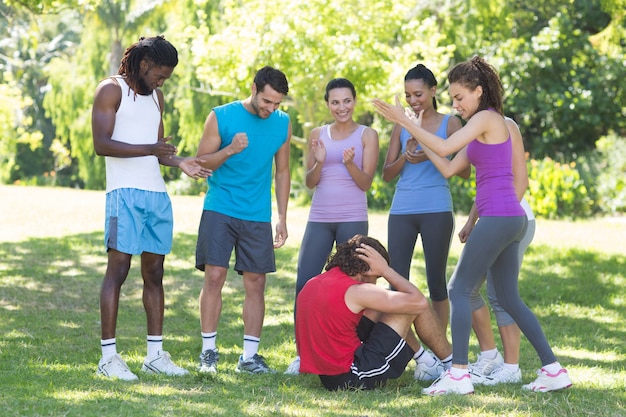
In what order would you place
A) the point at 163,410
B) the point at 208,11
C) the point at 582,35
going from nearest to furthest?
1. the point at 163,410
2. the point at 582,35
3. the point at 208,11

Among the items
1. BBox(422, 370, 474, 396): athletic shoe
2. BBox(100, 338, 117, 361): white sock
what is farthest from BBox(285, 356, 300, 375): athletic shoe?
BBox(100, 338, 117, 361): white sock

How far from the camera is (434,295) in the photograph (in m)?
5.94

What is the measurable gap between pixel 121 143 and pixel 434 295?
7.19ft

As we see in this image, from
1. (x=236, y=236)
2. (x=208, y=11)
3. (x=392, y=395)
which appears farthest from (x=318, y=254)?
(x=208, y=11)

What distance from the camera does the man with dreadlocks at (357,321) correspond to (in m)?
5.06

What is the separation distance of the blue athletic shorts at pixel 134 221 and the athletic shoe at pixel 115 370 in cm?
63

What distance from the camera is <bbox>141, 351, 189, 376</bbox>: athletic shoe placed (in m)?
5.48

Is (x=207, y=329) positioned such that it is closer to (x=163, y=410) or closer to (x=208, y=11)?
(x=163, y=410)

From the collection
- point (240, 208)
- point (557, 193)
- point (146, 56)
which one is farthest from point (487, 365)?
point (557, 193)

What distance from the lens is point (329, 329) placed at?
5.11m

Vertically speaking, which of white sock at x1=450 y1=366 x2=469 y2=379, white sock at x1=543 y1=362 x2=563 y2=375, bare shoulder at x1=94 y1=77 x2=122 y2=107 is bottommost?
white sock at x1=450 y1=366 x2=469 y2=379

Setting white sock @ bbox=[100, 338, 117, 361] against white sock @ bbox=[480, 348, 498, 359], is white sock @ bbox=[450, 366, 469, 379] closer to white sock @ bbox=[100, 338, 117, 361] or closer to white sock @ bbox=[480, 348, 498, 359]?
white sock @ bbox=[480, 348, 498, 359]

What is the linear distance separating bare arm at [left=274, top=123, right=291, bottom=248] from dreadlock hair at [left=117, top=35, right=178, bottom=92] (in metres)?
0.98

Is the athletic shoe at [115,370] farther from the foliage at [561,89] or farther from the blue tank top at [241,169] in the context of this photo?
the foliage at [561,89]
